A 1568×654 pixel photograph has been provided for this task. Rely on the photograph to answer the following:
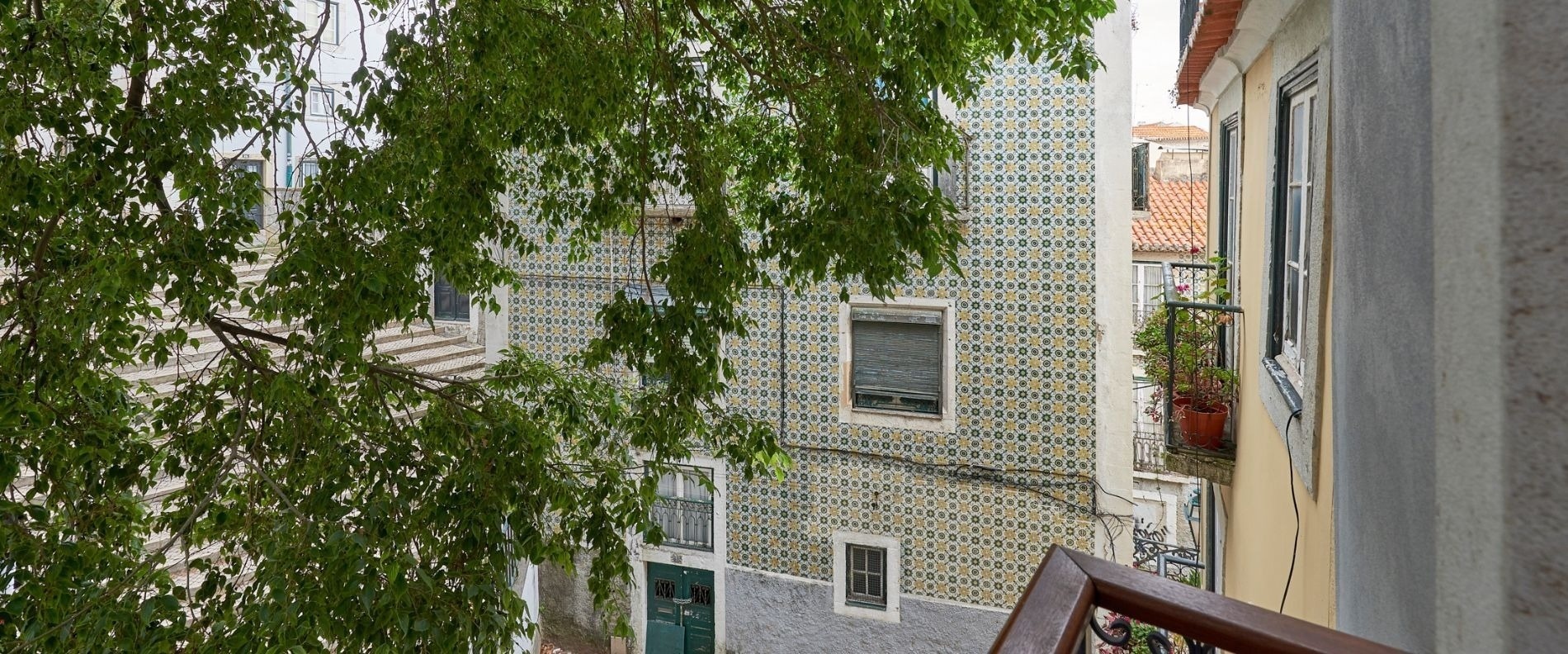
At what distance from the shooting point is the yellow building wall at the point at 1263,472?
8.85 ft

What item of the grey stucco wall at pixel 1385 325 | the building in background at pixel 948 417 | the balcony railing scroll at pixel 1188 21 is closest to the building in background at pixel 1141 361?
the building in background at pixel 948 417

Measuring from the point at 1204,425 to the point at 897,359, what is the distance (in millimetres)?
3998

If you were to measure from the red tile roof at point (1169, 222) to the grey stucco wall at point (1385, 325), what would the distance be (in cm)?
903

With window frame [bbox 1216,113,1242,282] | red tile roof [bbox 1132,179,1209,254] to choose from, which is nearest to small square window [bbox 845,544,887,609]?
window frame [bbox 1216,113,1242,282]

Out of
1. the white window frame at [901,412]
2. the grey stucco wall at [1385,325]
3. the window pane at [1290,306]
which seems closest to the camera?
the grey stucco wall at [1385,325]

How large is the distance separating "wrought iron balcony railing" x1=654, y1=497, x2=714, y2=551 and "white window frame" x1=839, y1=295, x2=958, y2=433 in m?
1.73

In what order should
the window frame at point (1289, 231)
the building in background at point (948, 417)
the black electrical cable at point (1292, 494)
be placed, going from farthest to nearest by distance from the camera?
1. the building in background at point (948, 417)
2. the window frame at point (1289, 231)
3. the black electrical cable at point (1292, 494)

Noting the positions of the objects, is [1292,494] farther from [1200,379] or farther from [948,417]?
[948,417]

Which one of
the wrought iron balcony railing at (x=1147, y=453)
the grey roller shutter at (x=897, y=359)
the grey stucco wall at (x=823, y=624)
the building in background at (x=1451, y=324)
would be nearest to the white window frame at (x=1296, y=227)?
the building in background at (x=1451, y=324)

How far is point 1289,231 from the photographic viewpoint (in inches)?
143

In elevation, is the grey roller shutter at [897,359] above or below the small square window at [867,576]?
above

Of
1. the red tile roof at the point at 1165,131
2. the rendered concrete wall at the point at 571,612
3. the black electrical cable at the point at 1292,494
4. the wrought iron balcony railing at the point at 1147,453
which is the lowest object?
the rendered concrete wall at the point at 571,612

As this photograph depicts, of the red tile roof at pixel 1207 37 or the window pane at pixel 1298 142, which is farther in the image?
the red tile roof at pixel 1207 37

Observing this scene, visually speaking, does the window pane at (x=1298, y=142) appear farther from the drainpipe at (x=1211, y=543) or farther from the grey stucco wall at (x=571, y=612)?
the grey stucco wall at (x=571, y=612)
